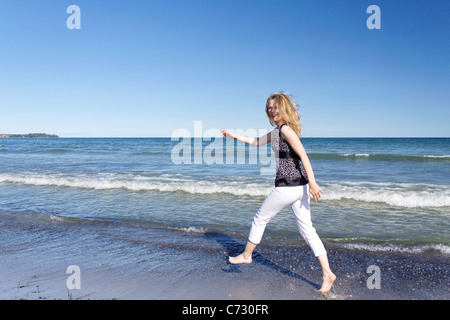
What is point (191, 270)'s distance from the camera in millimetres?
4066

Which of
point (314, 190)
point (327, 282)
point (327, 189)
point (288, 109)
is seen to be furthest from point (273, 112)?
point (327, 189)

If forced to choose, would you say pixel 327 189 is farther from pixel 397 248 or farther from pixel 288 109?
pixel 288 109

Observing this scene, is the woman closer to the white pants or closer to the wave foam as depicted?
the white pants

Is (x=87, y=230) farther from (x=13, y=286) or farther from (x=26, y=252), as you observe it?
(x=13, y=286)

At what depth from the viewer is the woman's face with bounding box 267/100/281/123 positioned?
332 centimetres

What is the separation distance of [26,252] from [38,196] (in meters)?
5.53

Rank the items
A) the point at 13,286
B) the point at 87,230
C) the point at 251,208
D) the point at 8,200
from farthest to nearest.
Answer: the point at 8,200 → the point at 251,208 → the point at 87,230 → the point at 13,286

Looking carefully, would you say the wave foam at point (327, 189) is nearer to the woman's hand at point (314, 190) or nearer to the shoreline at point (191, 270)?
the shoreline at point (191, 270)

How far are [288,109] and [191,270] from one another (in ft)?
8.12

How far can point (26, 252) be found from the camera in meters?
4.79

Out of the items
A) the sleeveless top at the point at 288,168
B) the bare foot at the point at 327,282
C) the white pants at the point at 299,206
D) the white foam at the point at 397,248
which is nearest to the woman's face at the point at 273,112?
the sleeveless top at the point at 288,168

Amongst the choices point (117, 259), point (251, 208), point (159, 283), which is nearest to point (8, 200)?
point (117, 259)

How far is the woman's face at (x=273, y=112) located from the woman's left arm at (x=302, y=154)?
181mm

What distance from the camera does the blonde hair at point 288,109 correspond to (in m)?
3.23
